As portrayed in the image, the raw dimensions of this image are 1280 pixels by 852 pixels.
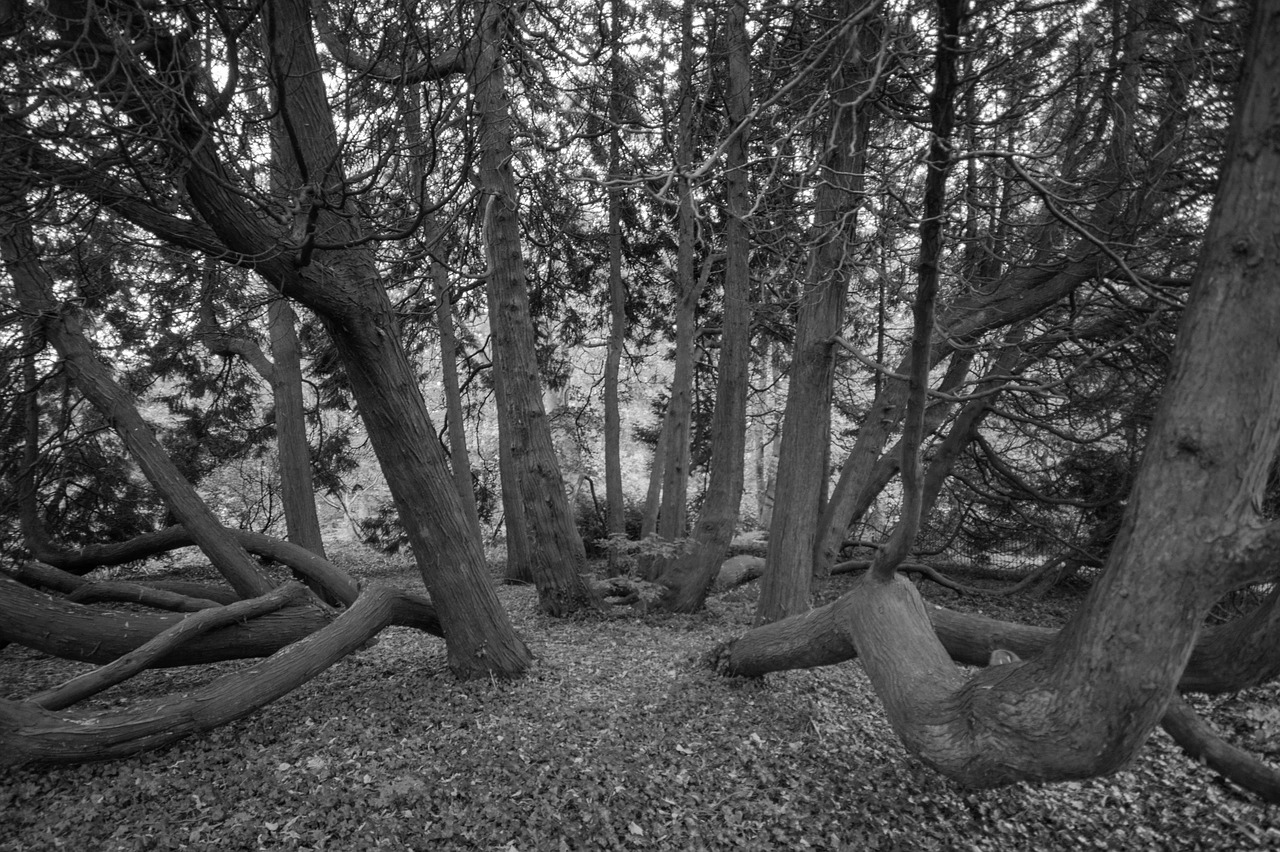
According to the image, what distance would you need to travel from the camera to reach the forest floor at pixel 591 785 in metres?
3.54

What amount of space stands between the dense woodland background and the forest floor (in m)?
0.27

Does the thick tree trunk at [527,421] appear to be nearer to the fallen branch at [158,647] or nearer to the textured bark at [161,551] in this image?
the textured bark at [161,551]

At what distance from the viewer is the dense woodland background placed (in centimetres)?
260

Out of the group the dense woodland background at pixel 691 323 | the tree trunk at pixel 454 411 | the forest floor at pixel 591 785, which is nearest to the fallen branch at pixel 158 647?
the dense woodland background at pixel 691 323

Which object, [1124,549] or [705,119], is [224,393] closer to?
[705,119]

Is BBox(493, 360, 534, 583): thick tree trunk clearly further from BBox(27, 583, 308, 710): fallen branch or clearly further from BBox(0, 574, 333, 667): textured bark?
BBox(0, 574, 333, 667): textured bark

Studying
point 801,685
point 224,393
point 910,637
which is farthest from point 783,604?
point 224,393

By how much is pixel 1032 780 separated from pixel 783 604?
11.9 feet

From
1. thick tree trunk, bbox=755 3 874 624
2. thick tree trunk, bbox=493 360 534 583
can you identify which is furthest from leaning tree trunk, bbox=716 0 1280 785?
thick tree trunk, bbox=493 360 534 583

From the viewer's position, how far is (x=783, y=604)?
6.38 metres

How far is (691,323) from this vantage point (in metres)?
9.13

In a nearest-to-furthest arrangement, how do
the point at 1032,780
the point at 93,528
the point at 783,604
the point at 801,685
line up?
the point at 1032,780, the point at 801,685, the point at 783,604, the point at 93,528

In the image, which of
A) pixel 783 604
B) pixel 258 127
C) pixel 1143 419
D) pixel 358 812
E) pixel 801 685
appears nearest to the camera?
pixel 358 812

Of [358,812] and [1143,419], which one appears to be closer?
[358,812]
